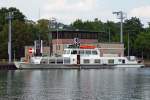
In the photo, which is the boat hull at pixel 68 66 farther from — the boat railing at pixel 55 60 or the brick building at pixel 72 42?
the brick building at pixel 72 42

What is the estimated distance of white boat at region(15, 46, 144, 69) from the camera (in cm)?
14150

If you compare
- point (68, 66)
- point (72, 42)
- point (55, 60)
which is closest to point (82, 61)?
point (68, 66)

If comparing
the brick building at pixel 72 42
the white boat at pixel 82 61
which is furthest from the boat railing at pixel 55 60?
the brick building at pixel 72 42

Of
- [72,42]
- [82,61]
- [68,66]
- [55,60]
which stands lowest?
[68,66]

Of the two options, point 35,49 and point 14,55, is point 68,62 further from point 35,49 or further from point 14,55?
point 14,55

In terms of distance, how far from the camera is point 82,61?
146 m

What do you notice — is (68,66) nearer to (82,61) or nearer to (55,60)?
(55,60)

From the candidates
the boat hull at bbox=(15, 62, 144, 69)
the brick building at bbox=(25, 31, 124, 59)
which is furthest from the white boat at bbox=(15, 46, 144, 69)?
the brick building at bbox=(25, 31, 124, 59)

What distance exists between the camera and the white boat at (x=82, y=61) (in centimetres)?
14150

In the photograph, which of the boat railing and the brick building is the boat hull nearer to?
the boat railing

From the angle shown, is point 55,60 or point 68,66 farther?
point 68,66

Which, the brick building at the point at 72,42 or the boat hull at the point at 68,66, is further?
the brick building at the point at 72,42

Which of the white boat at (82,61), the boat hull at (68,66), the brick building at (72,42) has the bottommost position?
the boat hull at (68,66)

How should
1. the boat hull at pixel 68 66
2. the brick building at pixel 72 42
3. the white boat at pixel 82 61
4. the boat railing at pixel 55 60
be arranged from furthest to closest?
the brick building at pixel 72 42 < the boat railing at pixel 55 60 < the white boat at pixel 82 61 < the boat hull at pixel 68 66
